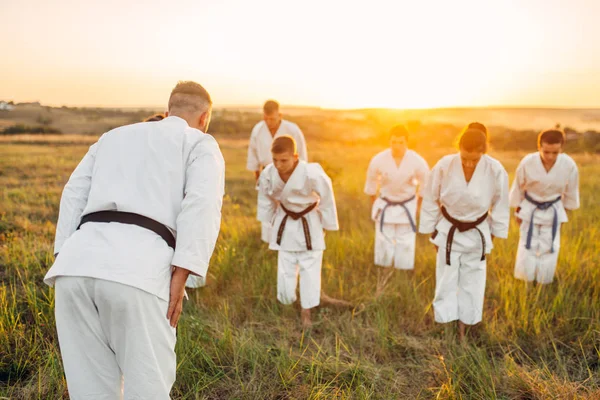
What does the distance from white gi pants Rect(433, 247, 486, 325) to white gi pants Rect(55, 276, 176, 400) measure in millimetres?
3044

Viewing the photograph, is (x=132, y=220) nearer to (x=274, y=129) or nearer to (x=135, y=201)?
(x=135, y=201)

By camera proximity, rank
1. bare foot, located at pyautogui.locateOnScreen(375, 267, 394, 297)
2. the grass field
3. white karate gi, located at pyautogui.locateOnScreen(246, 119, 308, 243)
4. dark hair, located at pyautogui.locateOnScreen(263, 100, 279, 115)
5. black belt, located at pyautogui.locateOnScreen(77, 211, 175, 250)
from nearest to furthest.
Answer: black belt, located at pyautogui.locateOnScreen(77, 211, 175, 250)
the grass field
bare foot, located at pyautogui.locateOnScreen(375, 267, 394, 297)
dark hair, located at pyautogui.locateOnScreen(263, 100, 279, 115)
white karate gi, located at pyautogui.locateOnScreen(246, 119, 308, 243)

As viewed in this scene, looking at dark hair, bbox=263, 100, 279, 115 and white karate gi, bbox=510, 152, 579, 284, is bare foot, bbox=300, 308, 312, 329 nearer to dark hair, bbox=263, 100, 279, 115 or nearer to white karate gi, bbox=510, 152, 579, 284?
white karate gi, bbox=510, 152, 579, 284

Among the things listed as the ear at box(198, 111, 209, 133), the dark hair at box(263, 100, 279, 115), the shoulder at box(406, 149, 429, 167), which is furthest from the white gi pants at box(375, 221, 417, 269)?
the ear at box(198, 111, 209, 133)

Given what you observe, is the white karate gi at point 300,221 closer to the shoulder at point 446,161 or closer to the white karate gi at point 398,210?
Answer: the shoulder at point 446,161

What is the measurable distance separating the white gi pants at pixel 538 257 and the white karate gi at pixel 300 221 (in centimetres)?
250

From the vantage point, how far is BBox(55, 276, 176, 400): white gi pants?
2.05 metres

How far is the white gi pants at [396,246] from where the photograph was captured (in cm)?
582

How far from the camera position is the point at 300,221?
469 centimetres

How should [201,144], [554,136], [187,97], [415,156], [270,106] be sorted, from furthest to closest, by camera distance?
1. [270,106]
2. [415,156]
3. [554,136]
4. [187,97]
5. [201,144]

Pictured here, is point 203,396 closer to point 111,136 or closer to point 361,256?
point 111,136

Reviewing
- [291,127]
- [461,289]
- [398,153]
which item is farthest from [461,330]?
[291,127]

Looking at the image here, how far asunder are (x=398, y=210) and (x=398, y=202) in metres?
0.11

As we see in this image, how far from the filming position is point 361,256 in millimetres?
6004
